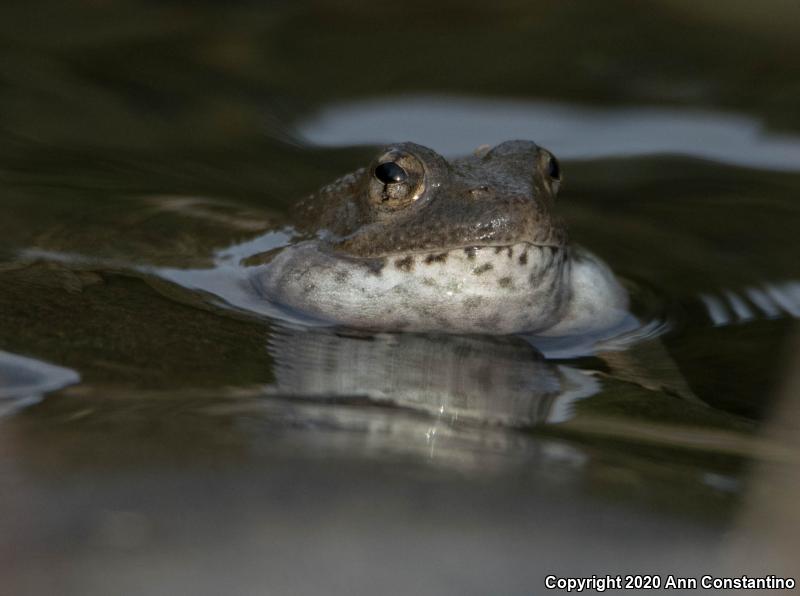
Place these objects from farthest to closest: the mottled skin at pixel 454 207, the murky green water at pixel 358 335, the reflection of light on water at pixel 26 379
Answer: the mottled skin at pixel 454 207 < the reflection of light on water at pixel 26 379 < the murky green water at pixel 358 335

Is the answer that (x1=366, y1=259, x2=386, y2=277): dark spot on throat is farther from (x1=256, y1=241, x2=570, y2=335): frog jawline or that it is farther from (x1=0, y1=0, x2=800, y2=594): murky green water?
(x1=0, y1=0, x2=800, y2=594): murky green water

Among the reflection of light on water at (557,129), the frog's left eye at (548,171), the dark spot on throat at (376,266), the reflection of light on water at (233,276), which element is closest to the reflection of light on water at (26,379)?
the reflection of light on water at (233,276)

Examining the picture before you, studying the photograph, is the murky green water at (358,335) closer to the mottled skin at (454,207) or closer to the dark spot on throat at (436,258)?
the dark spot on throat at (436,258)

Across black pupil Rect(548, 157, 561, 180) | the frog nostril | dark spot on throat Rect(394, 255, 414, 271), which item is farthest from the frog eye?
dark spot on throat Rect(394, 255, 414, 271)

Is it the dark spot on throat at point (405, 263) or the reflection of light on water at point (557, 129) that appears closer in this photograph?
the dark spot on throat at point (405, 263)

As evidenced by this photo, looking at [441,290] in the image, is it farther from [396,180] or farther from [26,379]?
[26,379]

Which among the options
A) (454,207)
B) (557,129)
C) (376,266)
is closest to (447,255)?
(454,207)
